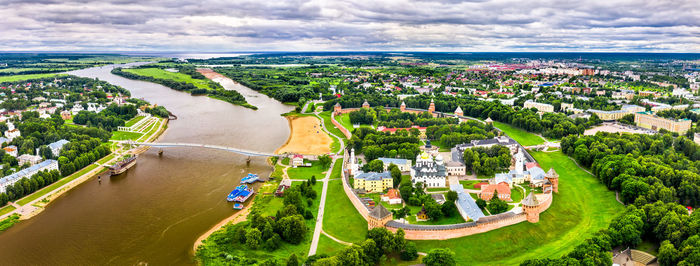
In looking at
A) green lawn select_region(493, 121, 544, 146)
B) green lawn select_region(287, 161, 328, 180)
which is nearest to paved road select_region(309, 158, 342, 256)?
green lawn select_region(287, 161, 328, 180)

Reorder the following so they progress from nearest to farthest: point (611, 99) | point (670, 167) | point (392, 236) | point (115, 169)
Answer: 1. point (392, 236)
2. point (670, 167)
3. point (115, 169)
4. point (611, 99)

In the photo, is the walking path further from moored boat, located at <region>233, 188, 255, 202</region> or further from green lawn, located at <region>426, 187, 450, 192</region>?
green lawn, located at <region>426, 187, 450, 192</region>

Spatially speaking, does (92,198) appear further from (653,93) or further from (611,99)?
(653,93)

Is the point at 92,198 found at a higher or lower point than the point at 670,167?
lower

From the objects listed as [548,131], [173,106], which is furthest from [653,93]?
[173,106]

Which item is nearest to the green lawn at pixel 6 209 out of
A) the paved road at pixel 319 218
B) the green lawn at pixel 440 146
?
the paved road at pixel 319 218
